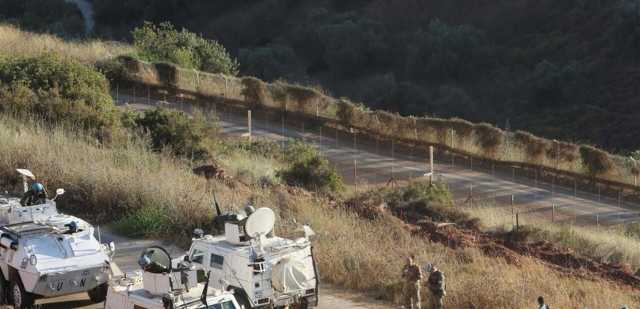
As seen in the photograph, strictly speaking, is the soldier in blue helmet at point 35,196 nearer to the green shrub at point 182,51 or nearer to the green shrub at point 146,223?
the green shrub at point 146,223

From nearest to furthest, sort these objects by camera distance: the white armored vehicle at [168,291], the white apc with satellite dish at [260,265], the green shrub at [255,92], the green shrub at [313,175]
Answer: the white armored vehicle at [168,291] → the white apc with satellite dish at [260,265] → the green shrub at [313,175] → the green shrub at [255,92]

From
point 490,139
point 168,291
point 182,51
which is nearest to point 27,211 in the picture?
point 168,291

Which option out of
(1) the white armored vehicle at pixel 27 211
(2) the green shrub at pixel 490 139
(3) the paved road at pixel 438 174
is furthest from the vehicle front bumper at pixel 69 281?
(2) the green shrub at pixel 490 139

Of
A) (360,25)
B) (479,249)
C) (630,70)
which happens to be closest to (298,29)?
(360,25)

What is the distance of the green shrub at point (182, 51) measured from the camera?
2022 inches

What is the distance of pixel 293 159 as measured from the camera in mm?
34125

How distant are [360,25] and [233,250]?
Result: 73.5 m

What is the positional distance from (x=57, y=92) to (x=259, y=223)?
20339 mm

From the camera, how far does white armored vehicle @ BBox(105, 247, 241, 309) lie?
14008 millimetres

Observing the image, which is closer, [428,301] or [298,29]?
[428,301]

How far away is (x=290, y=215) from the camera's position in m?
22.8

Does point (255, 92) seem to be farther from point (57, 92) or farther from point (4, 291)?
point (4, 291)

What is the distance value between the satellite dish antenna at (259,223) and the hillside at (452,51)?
158ft

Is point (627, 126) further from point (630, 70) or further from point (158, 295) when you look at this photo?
point (158, 295)
